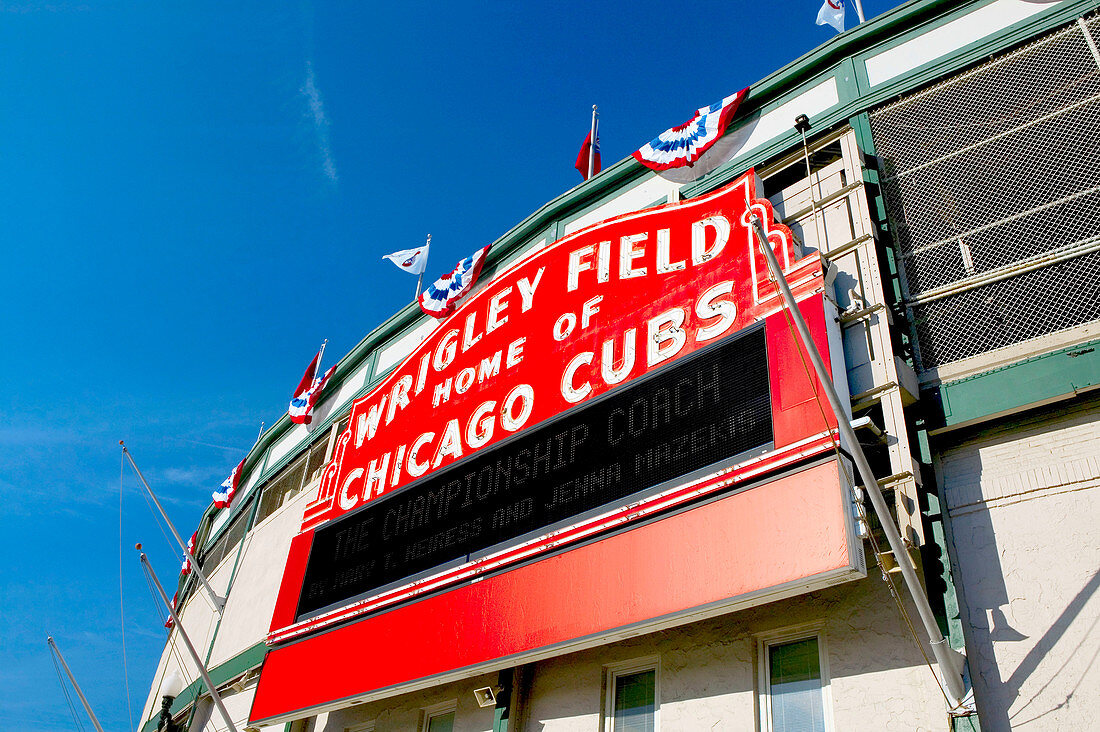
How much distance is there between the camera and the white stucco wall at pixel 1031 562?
6.02 m

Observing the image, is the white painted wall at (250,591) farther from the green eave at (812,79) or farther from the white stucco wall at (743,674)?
the white stucco wall at (743,674)

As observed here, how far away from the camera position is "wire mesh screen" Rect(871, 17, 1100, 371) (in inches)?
309

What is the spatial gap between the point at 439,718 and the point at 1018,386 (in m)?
7.47

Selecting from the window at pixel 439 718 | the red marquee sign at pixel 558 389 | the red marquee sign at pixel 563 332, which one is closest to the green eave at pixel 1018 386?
the red marquee sign at pixel 558 389

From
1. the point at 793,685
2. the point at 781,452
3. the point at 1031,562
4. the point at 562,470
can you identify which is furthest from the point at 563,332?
the point at 1031,562

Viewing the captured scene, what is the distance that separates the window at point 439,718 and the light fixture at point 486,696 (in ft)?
2.86

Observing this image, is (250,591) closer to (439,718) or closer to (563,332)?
(439,718)

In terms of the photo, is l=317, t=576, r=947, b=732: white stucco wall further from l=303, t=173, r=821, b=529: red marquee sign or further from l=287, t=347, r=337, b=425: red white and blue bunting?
l=287, t=347, r=337, b=425: red white and blue bunting

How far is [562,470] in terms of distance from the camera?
8836mm

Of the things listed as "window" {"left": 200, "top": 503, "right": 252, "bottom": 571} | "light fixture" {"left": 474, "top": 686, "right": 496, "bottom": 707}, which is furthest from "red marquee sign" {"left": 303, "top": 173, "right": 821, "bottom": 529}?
"window" {"left": 200, "top": 503, "right": 252, "bottom": 571}

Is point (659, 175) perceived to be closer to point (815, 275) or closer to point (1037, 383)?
point (815, 275)

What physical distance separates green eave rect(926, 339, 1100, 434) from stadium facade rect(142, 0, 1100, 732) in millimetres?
27

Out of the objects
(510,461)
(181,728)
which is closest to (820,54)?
(510,461)

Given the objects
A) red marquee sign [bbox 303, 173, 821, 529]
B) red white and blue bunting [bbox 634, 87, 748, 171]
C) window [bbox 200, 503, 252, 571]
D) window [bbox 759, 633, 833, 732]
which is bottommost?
window [bbox 759, 633, 833, 732]
